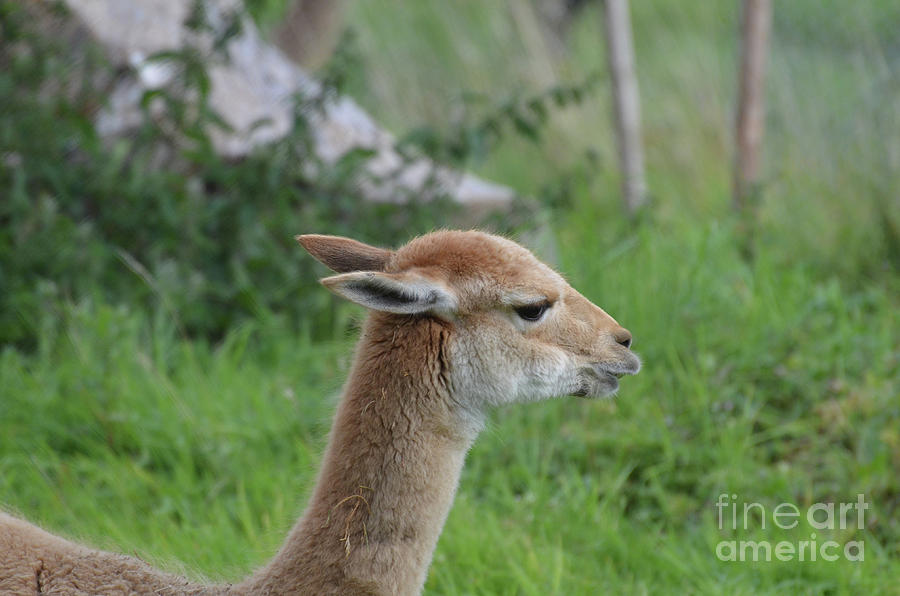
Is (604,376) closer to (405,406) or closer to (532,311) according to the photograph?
(532,311)

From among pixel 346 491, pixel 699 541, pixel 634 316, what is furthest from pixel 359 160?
pixel 346 491

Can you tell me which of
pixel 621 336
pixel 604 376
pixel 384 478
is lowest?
pixel 384 478

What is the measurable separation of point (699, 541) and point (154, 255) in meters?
3.01

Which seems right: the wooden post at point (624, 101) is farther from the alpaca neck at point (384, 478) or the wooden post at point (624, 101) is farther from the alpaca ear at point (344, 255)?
the alpaca neck at point (384, 478)

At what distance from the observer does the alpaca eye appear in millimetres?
2851

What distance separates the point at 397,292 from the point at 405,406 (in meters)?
0.32

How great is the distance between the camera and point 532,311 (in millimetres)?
2865

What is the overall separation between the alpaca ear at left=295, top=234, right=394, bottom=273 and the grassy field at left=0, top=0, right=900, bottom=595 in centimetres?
46

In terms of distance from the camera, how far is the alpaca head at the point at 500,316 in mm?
2771

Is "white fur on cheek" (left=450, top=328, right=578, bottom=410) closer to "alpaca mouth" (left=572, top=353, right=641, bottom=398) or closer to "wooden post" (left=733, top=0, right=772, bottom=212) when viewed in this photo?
"alpaca mouth" (left=572, top=353, right=641, bottom=398)

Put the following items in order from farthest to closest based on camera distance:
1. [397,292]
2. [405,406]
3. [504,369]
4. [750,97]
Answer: [750,97], [504,369], [405,406], [397,292]

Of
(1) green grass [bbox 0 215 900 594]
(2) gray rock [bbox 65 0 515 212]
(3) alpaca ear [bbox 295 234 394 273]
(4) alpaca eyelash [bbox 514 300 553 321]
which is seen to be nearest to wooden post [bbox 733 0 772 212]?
(1) green grass [bbox 0 215 900 594]

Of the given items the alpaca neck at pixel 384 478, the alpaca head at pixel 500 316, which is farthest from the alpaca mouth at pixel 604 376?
the alpaca neck at pixel 384 478

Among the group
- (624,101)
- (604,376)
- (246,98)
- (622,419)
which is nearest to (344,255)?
(604,376)
